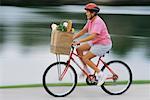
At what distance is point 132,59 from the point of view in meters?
10.5

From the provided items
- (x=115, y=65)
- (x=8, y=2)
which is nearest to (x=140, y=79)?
(x=115, y=65)

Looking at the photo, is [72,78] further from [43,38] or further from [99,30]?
[43,38]

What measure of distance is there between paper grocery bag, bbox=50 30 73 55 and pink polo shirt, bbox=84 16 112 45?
0.34 metres

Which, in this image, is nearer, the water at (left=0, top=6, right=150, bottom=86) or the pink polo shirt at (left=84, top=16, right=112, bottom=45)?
the pink polo shirt at (left=84, top=16, right=112, bottom=45)

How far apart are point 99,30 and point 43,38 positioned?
714 centimetres

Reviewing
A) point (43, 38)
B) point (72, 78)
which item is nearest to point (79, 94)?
point (72, 78)

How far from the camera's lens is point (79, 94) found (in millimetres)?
7090

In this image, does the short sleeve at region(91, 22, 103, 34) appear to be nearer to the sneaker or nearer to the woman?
the woman

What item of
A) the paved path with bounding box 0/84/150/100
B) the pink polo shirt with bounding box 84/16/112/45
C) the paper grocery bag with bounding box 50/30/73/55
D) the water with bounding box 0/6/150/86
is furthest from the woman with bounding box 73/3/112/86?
the water with bounding box 0/6/150/86

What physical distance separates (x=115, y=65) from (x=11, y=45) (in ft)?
18.0

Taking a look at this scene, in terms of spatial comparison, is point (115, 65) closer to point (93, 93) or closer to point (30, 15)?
point (93, 93)

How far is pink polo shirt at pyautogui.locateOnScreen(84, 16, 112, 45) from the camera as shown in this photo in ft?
22.1

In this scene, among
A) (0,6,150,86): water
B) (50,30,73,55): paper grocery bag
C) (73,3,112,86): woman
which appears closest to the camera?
(50,30,73,55): paper grocery bag

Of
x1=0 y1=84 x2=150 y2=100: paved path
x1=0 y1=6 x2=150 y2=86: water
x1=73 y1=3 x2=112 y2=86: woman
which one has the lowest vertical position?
x1=0 y1=84 x2=150 y2=100: paved path
